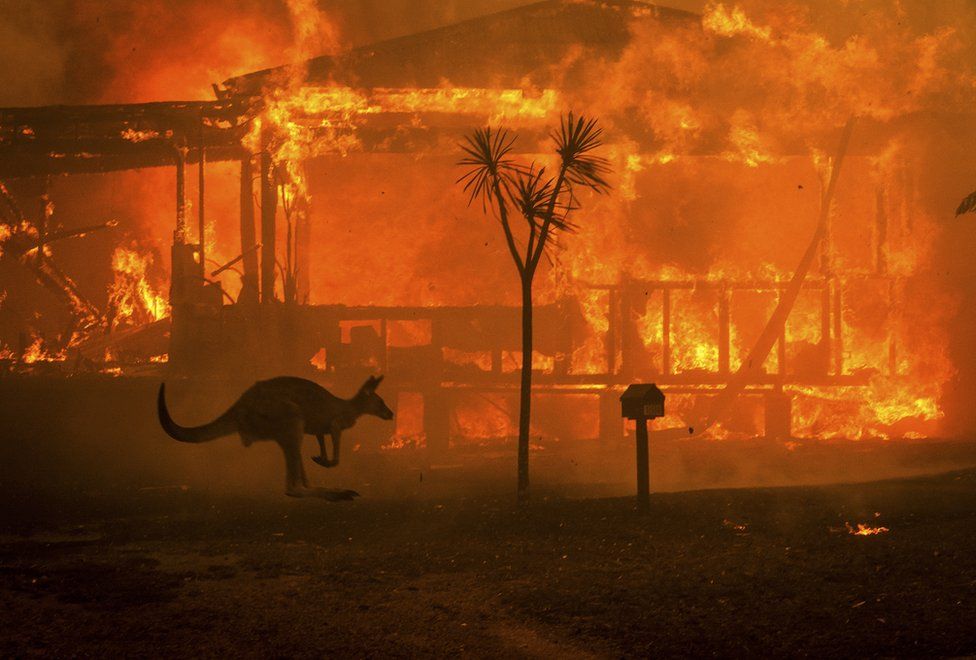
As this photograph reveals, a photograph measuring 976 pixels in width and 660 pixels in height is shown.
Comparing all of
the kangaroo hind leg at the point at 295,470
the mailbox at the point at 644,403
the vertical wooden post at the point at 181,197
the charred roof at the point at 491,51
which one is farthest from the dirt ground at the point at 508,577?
the charred roof at the point at 491,51

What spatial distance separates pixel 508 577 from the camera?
7.07 m

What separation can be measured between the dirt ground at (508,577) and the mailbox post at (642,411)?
1.11ft

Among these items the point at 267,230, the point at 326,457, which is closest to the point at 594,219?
the point at 267,230

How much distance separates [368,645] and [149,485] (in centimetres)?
820

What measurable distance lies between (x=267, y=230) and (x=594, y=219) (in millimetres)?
7432

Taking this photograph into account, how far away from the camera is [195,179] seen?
968 inches

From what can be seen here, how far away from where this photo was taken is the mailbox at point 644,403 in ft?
29.9

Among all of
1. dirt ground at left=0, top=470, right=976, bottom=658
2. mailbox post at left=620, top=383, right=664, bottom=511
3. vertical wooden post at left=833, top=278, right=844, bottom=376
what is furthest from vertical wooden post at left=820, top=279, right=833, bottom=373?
mailbox post at left=620, top=383, right=664, bottom=511

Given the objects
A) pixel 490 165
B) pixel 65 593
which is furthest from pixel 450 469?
pixel 65 593

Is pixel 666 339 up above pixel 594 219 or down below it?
below

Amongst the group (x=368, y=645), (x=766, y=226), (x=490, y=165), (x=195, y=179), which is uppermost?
(x=195, y=179)

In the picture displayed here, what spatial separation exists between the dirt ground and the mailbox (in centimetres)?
104

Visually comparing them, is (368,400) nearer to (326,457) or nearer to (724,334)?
(326,457)

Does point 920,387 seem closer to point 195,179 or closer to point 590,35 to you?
point 590,35
